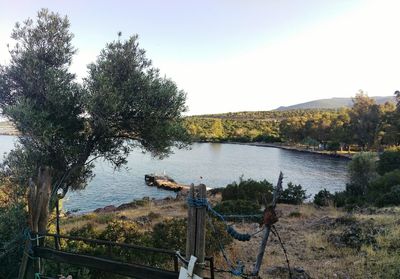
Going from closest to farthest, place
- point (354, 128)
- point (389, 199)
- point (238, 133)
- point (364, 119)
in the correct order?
point (389, 199) → point (364, 119) → point (354, 128) → point (238, 133)

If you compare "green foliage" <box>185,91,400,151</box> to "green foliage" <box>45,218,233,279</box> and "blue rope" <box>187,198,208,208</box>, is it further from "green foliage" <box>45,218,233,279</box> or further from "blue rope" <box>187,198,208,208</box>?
"blue rope" <box>187,198,208,208</box>

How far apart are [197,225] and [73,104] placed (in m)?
7.93

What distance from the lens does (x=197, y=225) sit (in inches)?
167

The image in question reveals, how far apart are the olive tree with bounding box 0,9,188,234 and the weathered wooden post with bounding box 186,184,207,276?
6.58 metres

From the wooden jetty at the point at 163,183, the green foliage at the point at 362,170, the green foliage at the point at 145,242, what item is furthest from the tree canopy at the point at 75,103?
the wooden jetty at the point at 163,183

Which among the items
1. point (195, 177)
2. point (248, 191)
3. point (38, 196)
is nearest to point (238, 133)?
point (195, 177)

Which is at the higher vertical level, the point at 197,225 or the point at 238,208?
the point at 197,225

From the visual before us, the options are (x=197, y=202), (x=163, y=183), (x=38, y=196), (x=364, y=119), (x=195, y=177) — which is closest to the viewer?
(x=197, y=202)

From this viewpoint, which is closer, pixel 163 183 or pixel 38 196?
pixel 38 196

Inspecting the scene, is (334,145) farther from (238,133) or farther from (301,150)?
(238,133)

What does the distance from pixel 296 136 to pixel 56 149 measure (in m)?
113

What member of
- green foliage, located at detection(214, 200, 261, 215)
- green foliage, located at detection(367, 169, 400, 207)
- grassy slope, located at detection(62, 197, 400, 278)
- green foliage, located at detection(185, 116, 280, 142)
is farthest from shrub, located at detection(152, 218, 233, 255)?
green foliage, located at detection(185, 116, 280, 142)

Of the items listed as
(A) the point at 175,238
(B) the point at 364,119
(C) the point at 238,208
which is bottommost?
(C) the point at 238,208

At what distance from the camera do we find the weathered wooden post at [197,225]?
419 cm
